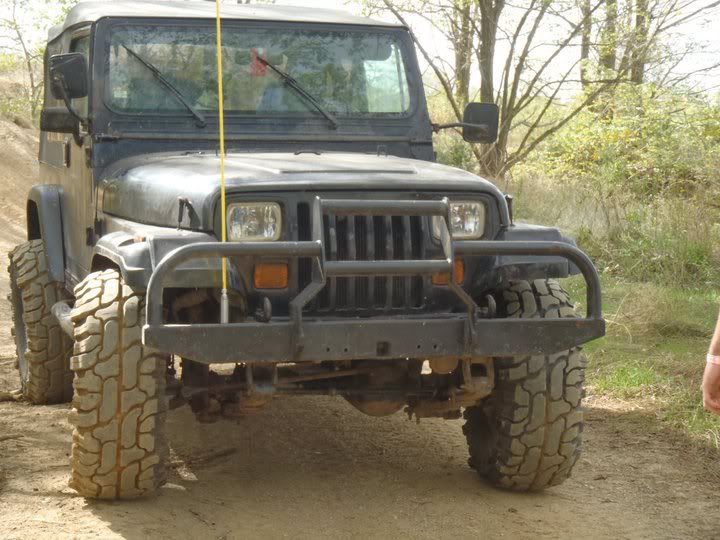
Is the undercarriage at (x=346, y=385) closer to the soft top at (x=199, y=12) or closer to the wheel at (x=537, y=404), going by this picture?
the wheel at (x=537, y=404)

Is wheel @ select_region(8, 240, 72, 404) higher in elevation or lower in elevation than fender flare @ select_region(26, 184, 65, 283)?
lower

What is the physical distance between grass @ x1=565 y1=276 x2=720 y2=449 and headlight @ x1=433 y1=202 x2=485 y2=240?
190 cm

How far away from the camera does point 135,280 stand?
3.38m

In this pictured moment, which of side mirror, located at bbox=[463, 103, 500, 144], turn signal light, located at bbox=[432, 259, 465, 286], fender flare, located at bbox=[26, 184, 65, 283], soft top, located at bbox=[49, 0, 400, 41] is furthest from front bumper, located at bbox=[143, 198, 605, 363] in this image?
fender flare, located at bbox=[26, 184, 65, 283]

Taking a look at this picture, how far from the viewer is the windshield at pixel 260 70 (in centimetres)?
464

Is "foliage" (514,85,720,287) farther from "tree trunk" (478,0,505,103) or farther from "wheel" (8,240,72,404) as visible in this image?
"wheel" (8,240,72,404)

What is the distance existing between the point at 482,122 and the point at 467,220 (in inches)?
56.3

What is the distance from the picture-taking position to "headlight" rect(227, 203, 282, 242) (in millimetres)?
3561

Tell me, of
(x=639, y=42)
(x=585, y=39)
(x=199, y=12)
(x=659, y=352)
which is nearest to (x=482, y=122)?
(x=199, y=12)

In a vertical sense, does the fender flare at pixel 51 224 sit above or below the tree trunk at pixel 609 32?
below

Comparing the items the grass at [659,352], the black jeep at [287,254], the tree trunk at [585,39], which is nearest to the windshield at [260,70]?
the black jeep at [287,254]

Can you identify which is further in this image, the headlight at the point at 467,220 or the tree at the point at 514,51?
the tree at the point at 514,51

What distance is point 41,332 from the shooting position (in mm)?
5215

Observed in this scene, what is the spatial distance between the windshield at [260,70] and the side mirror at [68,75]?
25 cm
